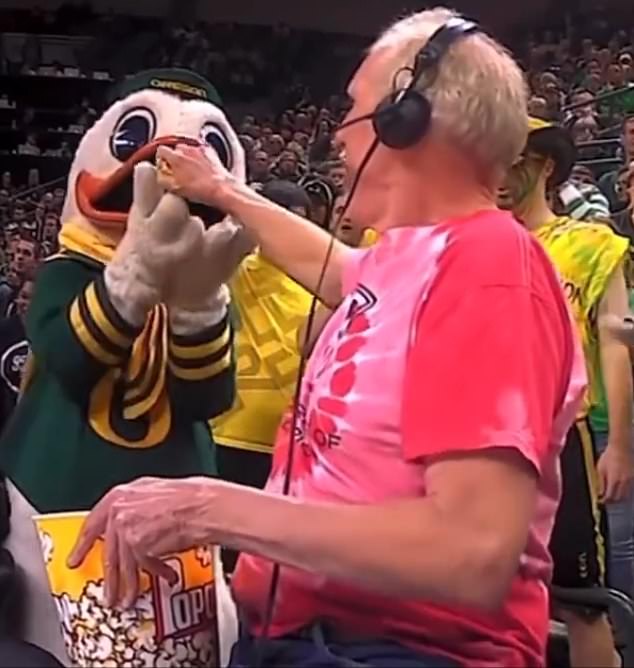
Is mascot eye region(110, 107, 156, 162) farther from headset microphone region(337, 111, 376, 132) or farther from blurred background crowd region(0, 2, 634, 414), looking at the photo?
blurred background crowd region(0, 2, 634, 414)

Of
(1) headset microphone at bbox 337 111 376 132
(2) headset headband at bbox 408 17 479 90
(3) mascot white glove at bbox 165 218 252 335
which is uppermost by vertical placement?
(2) headset headband at bbox 408 17 479 90

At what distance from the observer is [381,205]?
119 cm

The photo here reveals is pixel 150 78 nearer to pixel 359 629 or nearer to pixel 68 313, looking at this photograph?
pixel 68 313

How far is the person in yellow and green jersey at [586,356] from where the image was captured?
89.6 inches

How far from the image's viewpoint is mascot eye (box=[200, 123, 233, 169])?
5.96ft

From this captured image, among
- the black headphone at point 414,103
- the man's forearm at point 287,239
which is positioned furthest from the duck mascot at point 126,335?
the black headphone at point 414,103

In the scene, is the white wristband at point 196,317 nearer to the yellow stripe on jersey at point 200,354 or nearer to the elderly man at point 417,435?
the yellow stripe on jersey at point 200,354

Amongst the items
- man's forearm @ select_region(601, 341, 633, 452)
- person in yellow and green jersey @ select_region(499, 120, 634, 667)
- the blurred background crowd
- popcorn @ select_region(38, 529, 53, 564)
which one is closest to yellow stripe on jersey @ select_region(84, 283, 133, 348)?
popcorn @ select_region(38, 529, 53, 564)

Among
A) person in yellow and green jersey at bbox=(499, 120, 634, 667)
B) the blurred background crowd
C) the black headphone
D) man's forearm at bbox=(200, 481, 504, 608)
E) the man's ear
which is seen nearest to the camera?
man's forearm at bbox=(200, 481, 504, 608)

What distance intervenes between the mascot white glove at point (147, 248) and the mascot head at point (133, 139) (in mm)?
156

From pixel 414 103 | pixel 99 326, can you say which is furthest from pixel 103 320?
pixel 414 103

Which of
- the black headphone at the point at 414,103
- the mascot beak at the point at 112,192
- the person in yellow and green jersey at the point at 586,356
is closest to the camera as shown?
the black headphone at the point at 414,103

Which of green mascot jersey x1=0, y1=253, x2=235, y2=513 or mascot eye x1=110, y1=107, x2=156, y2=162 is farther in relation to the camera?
mascot eye x1=110, y1=107, x2=156, y2=162

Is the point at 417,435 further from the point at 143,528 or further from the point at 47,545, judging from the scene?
the point at 47,545
